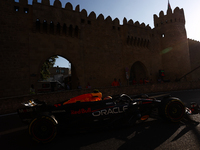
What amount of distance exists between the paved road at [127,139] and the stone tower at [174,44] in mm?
22389

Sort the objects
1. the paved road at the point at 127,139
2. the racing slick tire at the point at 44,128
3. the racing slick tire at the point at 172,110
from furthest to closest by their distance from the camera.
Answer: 1. the racing slick tire at the point at 172,110
2. the racing slick tire at the point at 44,128
3. the paved road at the point at 127,139

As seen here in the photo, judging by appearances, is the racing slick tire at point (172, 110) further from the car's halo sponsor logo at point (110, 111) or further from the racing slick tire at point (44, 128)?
the racing slick tire at point (44, 128)

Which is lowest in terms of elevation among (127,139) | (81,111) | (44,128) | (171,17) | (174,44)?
(127,139)

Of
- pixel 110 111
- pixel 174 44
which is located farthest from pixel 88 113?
pixel 174 44

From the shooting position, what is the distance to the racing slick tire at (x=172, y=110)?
3.74 m

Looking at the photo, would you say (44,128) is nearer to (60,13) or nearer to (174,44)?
(60,13)

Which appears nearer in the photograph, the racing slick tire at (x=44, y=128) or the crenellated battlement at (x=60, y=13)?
the racing slick tire at (x=44, y=128)

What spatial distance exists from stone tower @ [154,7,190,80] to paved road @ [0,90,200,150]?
2239cm

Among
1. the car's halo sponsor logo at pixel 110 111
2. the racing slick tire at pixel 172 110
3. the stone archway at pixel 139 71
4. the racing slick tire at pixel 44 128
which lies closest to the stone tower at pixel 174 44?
the stone archway at pixel 139 71

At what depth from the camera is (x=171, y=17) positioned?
2339cm

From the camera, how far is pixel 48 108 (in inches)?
137

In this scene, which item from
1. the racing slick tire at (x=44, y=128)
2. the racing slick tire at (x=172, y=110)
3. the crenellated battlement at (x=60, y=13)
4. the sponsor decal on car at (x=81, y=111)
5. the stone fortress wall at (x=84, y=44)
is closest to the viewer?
the racing slick tire at (x=44, y=128)

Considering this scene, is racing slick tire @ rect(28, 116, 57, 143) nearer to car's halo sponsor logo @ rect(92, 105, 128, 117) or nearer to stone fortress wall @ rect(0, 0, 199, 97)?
car's halo sponsor logo @ rect(92, 105, 128, 117)

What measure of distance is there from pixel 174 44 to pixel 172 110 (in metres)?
23.2
